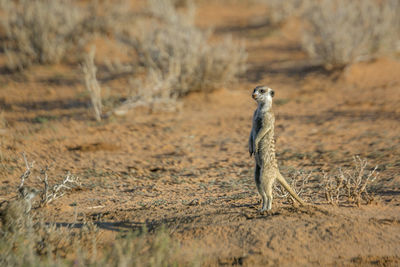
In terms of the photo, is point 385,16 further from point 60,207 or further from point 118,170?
point 60,207

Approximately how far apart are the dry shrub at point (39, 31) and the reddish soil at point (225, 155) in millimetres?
425

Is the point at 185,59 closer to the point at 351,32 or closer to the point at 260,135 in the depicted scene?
the point at 351,32

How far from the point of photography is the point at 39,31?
1073 cm

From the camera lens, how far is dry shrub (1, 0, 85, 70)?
10.7m

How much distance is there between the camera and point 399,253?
3.47 meters

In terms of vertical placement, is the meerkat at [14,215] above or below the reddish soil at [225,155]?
below

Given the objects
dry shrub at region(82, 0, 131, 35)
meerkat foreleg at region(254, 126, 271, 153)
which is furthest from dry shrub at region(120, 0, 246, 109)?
meerkat foreleg at region(254, 126, 271, 153)

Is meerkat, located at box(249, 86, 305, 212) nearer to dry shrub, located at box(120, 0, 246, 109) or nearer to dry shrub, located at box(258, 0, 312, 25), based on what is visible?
dry shrub, located at box(120, 0, 246, 109)

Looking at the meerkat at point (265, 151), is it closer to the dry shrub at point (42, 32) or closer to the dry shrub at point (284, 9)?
the dry shrub at point (42, 32)

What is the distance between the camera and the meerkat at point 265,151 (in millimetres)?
3914

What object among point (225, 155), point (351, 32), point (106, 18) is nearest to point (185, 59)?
point (225, 155)

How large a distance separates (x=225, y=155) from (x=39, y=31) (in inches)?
259

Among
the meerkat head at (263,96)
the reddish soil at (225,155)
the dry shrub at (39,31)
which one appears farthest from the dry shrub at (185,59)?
the meerkat head at (263,96)

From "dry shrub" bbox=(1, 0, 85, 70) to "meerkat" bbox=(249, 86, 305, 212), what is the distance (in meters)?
7.97
